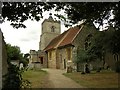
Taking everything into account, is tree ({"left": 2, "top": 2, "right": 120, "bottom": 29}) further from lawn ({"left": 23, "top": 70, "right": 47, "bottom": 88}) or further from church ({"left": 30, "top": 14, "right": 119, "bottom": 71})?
church ({"left": 30, "top": 14, "right": 119, "bottom": 71})

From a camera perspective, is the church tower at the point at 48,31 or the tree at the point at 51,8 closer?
the tree at the point at 51,8

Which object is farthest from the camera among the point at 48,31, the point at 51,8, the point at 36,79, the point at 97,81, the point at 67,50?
the point at 48,31

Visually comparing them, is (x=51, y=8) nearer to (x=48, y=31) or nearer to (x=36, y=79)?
(x=36, y=79)

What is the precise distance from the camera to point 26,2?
14391 millimetres

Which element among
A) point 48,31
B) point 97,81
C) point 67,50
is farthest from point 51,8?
point 48,31

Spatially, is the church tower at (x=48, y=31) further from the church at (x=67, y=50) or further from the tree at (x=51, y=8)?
the tree at (x=51, y=8)

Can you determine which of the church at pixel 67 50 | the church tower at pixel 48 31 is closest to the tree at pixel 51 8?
the church at pixel 67 50

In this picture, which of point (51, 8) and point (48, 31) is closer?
point (51, 8)

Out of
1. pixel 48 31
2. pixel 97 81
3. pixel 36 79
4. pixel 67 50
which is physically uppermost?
pixel 48 31

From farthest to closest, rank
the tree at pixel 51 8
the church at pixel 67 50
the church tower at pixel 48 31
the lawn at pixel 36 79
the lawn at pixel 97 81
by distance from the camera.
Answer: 1. the church tower at pixel 48 31
2. the church at pixel 67 50
3. the lawn at pixel 36 79
4. the lawn at pixel 97 81
5. the tree at pixel 51 8

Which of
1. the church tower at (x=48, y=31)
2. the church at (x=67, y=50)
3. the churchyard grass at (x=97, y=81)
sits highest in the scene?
the church tower at (x=48, y=31)

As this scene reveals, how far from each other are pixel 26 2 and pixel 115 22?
780 cm

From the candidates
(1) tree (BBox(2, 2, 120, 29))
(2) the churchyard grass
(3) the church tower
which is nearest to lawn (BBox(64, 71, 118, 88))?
(2) the churchyard grass

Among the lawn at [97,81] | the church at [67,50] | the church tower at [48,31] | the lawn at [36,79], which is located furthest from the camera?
the church tower at [48,31]
